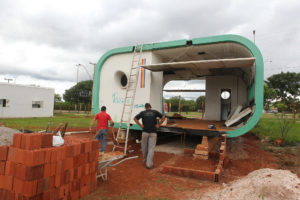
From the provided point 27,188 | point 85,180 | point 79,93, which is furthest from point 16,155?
point 79,93

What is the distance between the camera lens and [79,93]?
43688 millimetres

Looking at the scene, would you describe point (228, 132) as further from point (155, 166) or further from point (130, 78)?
point (130, 78)

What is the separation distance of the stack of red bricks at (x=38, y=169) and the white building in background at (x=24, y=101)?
21.4 metres

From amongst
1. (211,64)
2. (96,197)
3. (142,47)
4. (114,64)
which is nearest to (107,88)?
(114,64)

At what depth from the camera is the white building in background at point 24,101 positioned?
20422 mm

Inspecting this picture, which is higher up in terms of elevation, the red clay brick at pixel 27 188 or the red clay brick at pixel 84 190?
the red clay brick at pixel 27 188

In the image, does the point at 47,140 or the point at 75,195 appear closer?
the point at 47,140

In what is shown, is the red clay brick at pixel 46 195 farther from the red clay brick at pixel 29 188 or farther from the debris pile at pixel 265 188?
the debris pile at pixel 265 188

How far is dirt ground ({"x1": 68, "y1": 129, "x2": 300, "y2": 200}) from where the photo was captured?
386 centimetres

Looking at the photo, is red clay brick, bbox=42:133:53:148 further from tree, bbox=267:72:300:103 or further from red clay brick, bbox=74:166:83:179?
tree, bbox=267:72:300:103

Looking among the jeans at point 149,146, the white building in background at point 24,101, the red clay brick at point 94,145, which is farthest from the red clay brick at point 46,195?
the white building in background at point 24,101

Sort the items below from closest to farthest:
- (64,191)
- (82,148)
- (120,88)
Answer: (64,191), (82,148), (120,88)

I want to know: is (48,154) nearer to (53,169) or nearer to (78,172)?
(53,169)

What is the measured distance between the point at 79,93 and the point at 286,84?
42.7m
